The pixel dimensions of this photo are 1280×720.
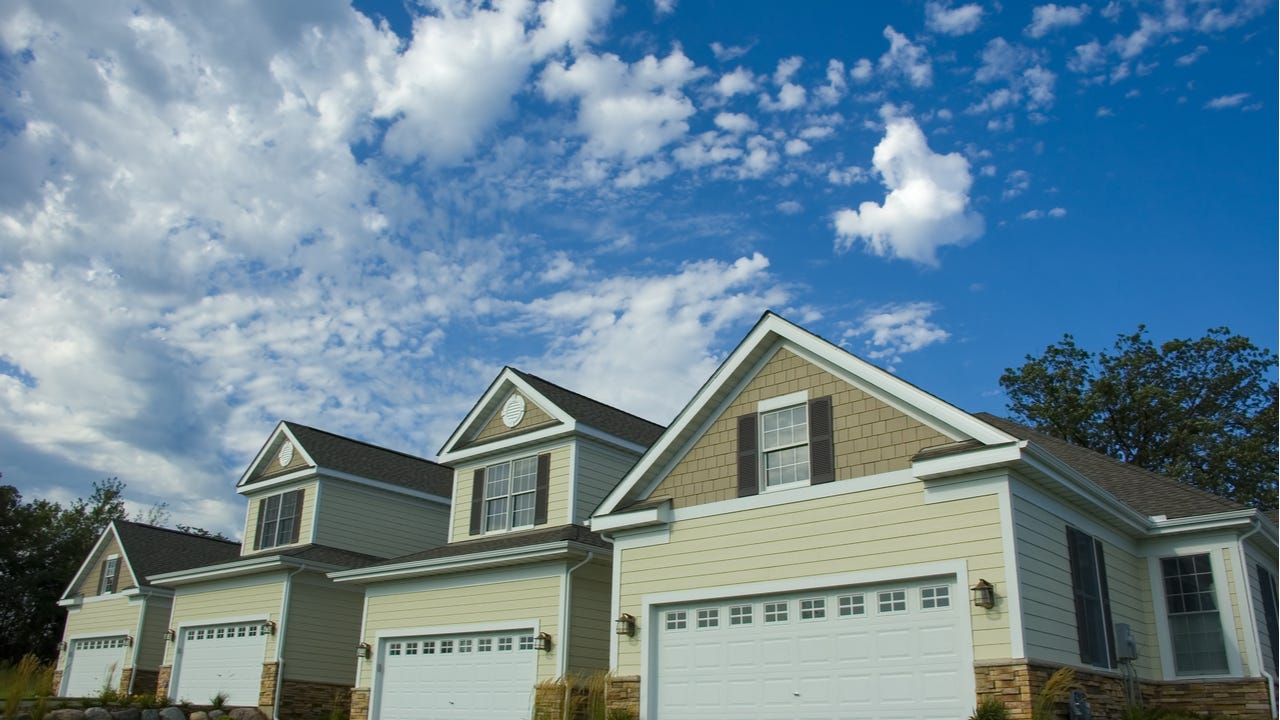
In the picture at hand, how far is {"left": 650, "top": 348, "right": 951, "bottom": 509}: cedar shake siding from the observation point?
14.1 m

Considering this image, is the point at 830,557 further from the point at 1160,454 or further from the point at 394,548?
the point at 1160,454

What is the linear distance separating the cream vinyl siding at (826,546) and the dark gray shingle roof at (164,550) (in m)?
20.0

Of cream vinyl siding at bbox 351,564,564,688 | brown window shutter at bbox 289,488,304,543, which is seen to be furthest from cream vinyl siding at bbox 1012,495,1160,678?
brown window shutter at bbox 289,488,304,543

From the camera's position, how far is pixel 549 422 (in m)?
21.7

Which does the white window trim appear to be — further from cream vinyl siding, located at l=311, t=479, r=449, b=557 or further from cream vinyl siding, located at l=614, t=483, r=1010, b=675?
cream vinyl siding, located at l=311, t=479, r=449, b=557

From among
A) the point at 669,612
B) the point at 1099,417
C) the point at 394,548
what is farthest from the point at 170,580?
the point at 1099,417


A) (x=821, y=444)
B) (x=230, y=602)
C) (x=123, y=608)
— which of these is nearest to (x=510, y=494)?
(x=230, y=602)

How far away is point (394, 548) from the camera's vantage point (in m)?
26.6

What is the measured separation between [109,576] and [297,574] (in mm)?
12916

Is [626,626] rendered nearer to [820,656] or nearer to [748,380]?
[820,656]

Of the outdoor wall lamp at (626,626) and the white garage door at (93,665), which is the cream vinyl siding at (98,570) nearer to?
the white garage door at (93,665)

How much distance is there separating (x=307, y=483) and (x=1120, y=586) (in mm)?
19032

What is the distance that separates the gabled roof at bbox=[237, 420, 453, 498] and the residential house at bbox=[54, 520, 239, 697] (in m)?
5.91

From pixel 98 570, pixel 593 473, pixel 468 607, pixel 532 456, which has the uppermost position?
pixel 532 456
